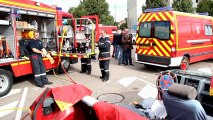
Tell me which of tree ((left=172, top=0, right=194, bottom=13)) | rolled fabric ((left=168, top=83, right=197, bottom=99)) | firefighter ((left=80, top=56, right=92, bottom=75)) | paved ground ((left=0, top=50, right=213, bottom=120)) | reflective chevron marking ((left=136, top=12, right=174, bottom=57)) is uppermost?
tree ((left=172, top=0, right=194, bottom=13))

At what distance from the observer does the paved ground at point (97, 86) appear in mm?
5566

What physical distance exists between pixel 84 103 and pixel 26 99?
3839mm

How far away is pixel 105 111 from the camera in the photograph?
2.22 m

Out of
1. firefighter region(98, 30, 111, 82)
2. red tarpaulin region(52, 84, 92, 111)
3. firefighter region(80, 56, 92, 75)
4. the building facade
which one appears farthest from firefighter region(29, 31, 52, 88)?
the building facade

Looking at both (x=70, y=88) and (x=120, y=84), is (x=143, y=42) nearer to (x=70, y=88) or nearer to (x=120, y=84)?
(x=120, y=84)

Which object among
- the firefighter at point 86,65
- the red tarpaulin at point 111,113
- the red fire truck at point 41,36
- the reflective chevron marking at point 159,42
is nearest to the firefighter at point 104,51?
the red fire truck at point 41,36

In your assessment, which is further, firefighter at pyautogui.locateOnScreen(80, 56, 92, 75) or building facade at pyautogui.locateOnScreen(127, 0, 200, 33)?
building facade at pyautogui.locateOnScreen(127, 0, 200, 33)

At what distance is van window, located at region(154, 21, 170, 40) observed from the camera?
26.5 feet

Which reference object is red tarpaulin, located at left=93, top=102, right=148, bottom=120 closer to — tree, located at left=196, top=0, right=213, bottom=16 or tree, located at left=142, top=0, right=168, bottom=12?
tree, located at left=142, top=0, right=168, bottom=12

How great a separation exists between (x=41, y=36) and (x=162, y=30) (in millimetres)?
4688

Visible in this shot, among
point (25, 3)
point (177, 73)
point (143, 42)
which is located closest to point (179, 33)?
point (143, 42)

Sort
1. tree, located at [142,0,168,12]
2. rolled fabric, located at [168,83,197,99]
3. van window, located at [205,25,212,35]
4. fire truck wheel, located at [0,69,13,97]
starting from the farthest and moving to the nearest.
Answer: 1. tree, located at [142,0,168,12]
2. van window, located at [205,25,212,35]
3. fire truck wheel, located at [0,69,13,97]
4. rolled fabric, located at [168,83,197,99]

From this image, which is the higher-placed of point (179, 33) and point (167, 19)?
point (167, 19)

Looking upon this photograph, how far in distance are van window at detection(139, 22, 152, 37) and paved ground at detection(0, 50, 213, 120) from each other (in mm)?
1493
